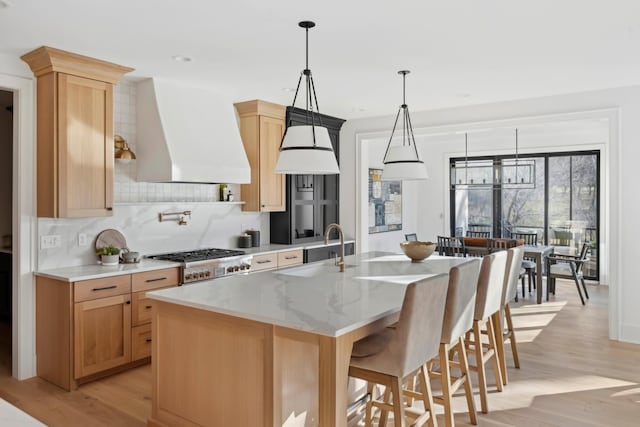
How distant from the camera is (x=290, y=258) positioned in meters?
5.52

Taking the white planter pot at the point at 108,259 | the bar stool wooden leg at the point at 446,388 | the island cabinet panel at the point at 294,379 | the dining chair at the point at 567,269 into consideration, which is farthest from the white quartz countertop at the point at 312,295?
the dining chair at the point at 567,269

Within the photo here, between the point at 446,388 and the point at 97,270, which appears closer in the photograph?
the point at 446,388

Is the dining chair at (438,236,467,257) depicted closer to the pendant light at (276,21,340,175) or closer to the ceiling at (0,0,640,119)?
the ceiling at (0,0,640,119)

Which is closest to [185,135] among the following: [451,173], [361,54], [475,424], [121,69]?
[121,69]

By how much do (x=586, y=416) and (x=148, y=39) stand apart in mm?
3868

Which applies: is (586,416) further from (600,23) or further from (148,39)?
(148,39)

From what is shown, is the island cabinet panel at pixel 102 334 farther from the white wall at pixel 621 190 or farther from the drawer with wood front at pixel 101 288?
the white wall at pixel 621 190

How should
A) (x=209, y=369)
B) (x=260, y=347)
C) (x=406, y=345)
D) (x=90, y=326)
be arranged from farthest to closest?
(x=90, y=326) < (x=209, y=369) < (x=260, y=347) < (x=406, y=345)

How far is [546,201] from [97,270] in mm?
7180

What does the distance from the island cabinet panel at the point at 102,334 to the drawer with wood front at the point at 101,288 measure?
1.5 inches

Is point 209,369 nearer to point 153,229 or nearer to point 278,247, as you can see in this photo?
point 153,229

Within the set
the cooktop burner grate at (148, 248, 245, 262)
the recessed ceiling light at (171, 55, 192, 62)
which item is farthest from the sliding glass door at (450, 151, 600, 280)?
the recessed ceiling light at (171, 55, 192, 62)

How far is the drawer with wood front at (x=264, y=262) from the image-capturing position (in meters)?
5.03

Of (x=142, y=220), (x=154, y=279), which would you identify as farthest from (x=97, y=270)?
(x=142, y=220)
